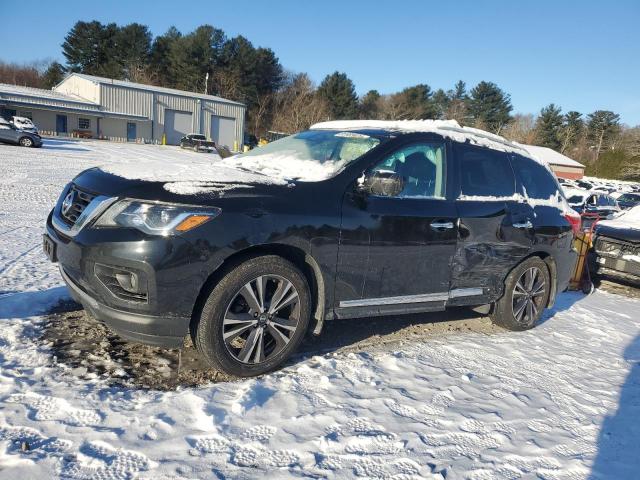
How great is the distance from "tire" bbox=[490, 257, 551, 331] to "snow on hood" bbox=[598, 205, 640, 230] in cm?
375

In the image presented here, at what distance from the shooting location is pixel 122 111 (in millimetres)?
47719

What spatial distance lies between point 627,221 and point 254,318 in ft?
25.5

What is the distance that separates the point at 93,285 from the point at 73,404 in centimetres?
70

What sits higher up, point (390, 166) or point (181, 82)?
point (181, 82)

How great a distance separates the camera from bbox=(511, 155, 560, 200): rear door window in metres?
4.93

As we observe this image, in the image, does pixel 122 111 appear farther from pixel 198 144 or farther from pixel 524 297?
pixel 524 297

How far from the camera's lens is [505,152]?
16.0ft

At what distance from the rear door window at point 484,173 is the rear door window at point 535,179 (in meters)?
0.17

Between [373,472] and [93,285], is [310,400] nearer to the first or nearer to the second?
[373,472]

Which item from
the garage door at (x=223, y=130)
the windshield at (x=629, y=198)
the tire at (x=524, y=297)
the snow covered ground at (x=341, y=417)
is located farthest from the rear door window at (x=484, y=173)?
the garage door at (x=223, y=130)

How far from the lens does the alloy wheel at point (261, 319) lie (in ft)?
10.6

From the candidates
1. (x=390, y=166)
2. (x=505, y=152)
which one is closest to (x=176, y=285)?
Result: (x=390, y=166)

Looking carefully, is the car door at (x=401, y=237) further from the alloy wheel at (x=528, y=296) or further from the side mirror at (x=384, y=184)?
the alloy wheel at (x=528, y=296)

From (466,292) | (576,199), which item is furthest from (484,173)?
(576,199)
